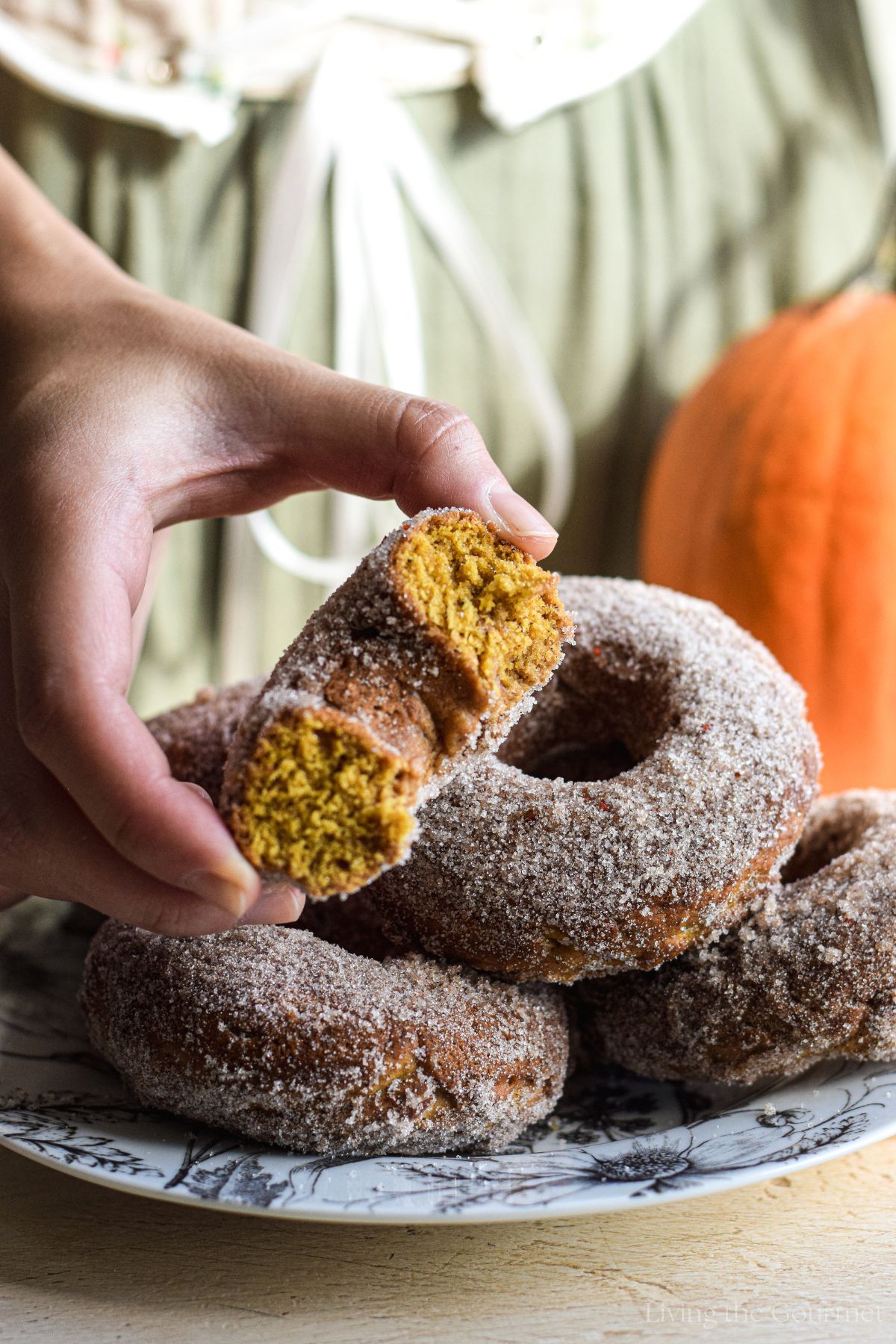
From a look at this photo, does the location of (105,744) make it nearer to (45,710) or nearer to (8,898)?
(45,710)

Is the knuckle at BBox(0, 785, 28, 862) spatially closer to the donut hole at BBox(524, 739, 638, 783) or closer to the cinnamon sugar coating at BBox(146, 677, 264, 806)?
the cinnamon sugar coating at BBox(146, 677, 264, 806)

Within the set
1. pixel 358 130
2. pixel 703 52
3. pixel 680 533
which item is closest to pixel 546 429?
pixel 680 533

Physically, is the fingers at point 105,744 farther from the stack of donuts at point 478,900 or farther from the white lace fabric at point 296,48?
the white lace fabric at point 296,48

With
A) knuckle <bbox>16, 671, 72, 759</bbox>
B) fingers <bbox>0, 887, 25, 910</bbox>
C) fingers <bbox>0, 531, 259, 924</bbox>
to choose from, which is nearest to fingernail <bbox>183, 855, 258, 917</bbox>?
fingers <bbox>0, 531, 259, 924</bbox>

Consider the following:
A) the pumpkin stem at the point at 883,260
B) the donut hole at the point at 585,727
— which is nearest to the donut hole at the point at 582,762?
the donut hole at the point at 585,727

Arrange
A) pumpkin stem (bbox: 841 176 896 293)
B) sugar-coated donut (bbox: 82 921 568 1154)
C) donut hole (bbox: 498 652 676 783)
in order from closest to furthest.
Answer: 1. sugar-coated donut (bbox: 82 921 568 1154)
2. donut hole (bbox: 498 652 676 783)
3. pumpkin stem (bbox: 841 176 896 293)

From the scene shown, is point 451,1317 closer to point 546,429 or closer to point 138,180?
point 546,429
